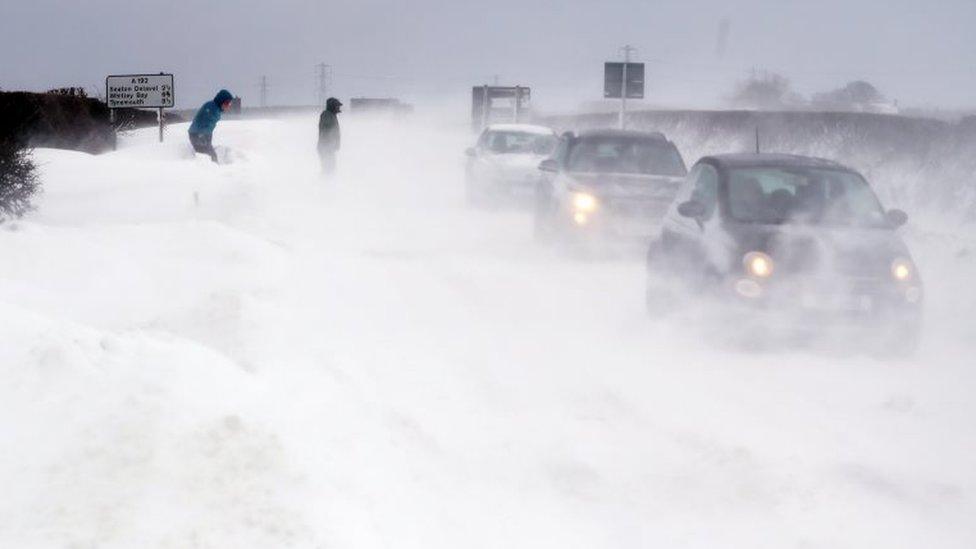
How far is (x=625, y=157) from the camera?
1584cm

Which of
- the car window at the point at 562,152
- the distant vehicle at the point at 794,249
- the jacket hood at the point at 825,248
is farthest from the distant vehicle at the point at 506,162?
the jacket hood at the point at 825,248

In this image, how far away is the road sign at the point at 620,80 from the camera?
113ft

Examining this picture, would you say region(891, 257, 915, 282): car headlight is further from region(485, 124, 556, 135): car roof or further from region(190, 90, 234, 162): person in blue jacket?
region(485, 124, 556, 135): car roof

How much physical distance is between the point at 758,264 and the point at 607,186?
19.2ft

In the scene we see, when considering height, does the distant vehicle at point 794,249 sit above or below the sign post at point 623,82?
below

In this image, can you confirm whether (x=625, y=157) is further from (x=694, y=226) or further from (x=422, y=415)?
(x=422, y=415)

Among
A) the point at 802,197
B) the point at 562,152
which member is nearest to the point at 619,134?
the point at 562,152

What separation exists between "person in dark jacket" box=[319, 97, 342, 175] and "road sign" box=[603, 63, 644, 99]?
511 inches

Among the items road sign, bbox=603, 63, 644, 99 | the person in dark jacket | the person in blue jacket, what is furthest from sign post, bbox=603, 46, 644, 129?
the person in blue jacket

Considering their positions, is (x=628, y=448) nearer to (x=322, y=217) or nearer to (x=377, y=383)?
(x=377, y=383)

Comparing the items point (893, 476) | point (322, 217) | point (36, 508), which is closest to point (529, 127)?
point (322, 217)

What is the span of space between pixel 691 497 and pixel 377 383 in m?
2.60

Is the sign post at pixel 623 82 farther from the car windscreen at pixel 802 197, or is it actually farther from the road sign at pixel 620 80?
the car windscreen at pixel 802 197

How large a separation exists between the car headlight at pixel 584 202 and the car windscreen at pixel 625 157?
75 cm
